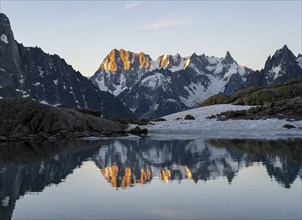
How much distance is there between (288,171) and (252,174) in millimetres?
2102

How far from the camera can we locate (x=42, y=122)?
6625 cm

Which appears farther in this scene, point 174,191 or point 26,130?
point 26,130

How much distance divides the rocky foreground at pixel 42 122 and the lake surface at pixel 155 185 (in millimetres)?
26128

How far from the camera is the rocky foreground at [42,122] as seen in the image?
64.3 metres

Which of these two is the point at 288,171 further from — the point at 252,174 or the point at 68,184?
the point at 68,184

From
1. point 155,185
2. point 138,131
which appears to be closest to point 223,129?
point 138,131

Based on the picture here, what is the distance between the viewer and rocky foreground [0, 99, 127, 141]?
211 ft

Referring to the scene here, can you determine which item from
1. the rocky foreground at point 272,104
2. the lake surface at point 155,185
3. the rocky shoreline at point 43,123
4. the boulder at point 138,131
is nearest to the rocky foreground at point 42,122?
the rocky shoreline at point 43,123

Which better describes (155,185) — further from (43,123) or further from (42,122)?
(42,122)

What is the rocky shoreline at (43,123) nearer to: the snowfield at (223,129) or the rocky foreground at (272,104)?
the snowfield at (223,129)

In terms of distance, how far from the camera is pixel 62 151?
43062 mm

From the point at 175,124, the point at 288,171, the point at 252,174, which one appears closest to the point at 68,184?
the point at 252,174

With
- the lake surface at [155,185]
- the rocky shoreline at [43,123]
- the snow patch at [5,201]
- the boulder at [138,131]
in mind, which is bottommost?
the lake surface at [155,185]

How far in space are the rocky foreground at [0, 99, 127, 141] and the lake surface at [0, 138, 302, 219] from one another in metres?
26.1
